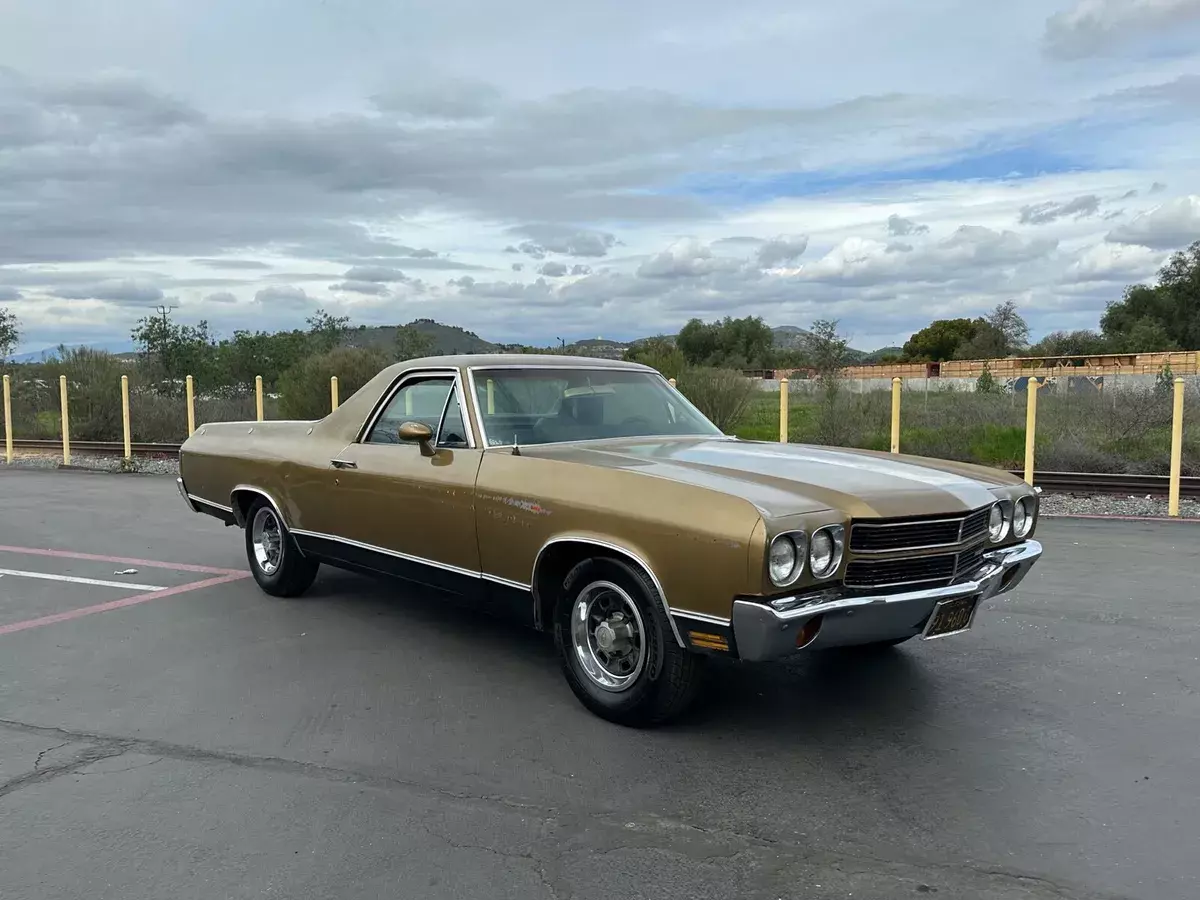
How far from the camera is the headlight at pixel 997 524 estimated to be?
430 cm

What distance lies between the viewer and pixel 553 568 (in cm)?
431

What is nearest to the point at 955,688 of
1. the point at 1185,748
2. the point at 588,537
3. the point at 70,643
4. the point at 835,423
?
the point at 1185,748

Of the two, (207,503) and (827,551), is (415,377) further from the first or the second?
(827,551)

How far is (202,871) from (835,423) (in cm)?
1278

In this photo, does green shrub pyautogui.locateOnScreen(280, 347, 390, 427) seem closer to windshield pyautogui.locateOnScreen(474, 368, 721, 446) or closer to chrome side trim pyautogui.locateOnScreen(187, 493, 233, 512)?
chrome side trim pyautogui.locateOnScreen(187, 493, 233, 512)

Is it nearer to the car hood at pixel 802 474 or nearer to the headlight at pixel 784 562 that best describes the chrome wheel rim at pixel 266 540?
the car hood at pixel 802 474

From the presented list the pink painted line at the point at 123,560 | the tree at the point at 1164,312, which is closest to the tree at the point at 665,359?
the pink painted line at the point at 123,560

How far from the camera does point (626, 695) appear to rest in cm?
403

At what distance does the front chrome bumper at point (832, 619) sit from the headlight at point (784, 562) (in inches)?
3.2

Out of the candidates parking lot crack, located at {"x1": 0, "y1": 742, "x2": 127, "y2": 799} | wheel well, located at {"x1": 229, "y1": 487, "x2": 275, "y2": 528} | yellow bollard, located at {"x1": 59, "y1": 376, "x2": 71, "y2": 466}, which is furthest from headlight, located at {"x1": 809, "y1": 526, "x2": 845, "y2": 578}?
yellow bollard, located at {"x1": 59, "y1": 376, "x2": 71, "y2": 466}

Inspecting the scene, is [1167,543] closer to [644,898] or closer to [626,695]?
[626,695]

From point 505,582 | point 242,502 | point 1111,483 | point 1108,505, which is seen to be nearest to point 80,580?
point 242,502

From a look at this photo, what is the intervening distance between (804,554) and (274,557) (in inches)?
168

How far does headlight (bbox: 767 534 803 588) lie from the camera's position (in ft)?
11.4
